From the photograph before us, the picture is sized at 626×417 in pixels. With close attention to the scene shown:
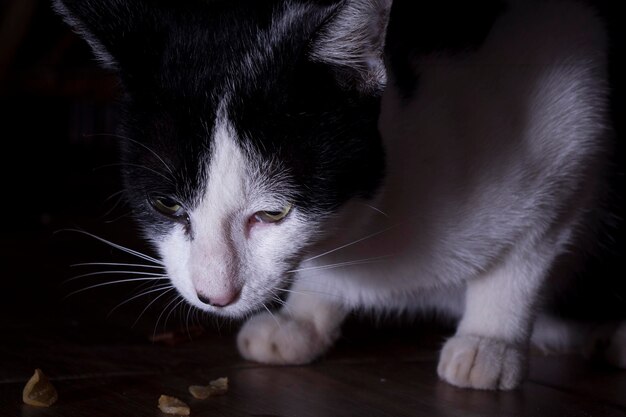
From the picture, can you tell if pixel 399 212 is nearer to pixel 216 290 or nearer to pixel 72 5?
pixel 216 290

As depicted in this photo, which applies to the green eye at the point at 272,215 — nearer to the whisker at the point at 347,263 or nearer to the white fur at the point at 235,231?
the white fur at the point at 235,231

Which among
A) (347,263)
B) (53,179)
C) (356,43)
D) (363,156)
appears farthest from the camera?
(53,179)

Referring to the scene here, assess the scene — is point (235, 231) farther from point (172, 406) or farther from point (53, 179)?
point (53, 179)

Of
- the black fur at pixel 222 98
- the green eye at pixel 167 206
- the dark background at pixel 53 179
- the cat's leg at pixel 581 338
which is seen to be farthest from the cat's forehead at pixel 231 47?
the cat's leg at pixel 581 338

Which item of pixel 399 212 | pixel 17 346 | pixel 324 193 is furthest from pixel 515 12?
pixel 17 346

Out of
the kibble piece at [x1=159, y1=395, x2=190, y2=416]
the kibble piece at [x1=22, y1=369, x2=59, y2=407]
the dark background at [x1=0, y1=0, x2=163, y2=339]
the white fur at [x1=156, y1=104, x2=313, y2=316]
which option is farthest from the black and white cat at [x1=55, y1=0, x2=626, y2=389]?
the dark background at [x1=0, y1=0, x2=163, y2=339]

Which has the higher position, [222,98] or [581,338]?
[222,98]

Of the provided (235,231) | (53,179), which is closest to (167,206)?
(235,231)
